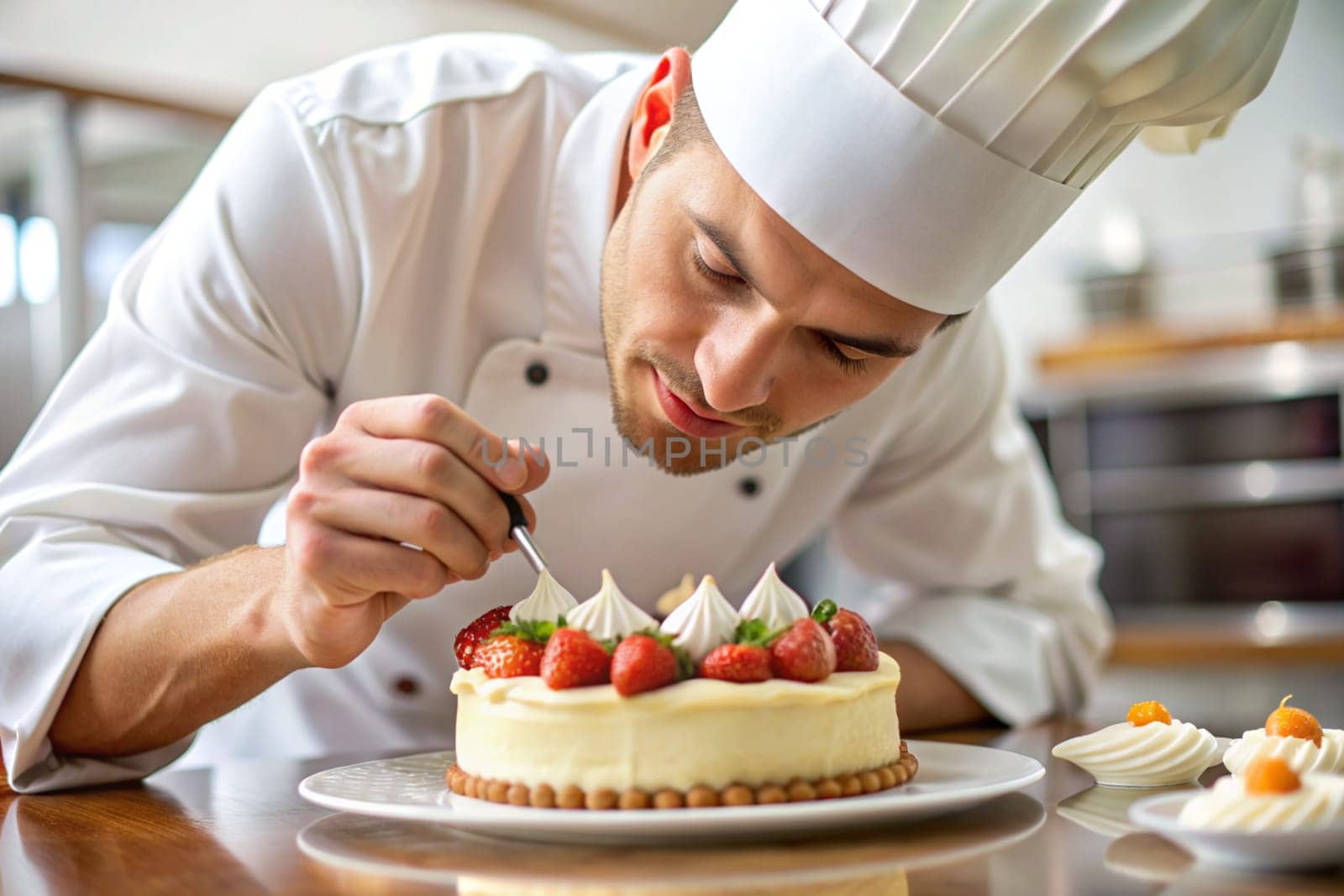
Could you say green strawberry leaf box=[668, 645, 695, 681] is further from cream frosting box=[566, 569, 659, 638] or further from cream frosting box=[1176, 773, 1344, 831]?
cream frosting box=[1176, 773, 1344, 831]

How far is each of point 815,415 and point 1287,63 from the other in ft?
18.4

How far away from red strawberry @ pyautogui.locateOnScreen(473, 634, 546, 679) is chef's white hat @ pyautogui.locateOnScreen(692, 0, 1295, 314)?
0.54m

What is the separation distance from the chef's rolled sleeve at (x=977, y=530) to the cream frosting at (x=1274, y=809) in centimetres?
122

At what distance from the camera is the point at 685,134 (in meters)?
1.63

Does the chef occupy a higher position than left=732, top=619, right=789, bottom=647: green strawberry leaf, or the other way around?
the chef

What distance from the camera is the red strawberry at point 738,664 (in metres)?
1.18

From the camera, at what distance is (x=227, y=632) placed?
4.83 feet

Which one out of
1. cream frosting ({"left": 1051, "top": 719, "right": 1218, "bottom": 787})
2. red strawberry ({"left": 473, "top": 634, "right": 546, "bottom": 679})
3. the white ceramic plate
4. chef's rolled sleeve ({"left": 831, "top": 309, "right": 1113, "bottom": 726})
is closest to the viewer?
the white ceramic plate

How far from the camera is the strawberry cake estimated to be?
3.78 ft

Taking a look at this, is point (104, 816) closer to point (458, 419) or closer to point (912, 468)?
point (458, 419)

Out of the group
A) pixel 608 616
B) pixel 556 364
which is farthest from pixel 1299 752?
pixel 556 364

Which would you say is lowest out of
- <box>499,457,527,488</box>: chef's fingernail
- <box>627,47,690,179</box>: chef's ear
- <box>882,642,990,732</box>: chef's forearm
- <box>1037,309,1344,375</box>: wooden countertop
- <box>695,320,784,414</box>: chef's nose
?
<box>882,642,990,732</box>: chef's forearm

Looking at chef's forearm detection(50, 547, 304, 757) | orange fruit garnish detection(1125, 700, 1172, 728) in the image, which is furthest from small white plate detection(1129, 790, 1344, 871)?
chef's forearm detection(50, 547, 304, 757)

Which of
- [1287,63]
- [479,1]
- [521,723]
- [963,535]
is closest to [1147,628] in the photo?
[1287,63]
